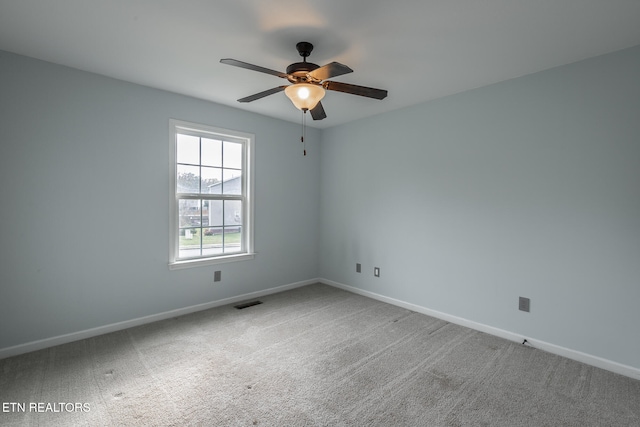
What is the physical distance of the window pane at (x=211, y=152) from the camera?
3.70 m

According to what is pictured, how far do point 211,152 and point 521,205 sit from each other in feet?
11.1

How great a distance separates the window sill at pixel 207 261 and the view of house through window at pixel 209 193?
60 millimetres

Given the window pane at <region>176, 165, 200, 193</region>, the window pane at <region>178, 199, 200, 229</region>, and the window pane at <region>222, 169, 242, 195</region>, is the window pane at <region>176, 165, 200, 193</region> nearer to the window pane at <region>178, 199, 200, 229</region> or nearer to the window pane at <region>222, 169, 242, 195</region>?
the window pane at <region>178, 199, 200, 229</region>

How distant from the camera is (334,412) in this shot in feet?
6.33

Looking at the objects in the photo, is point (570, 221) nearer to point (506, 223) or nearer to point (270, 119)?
point (506, 223)

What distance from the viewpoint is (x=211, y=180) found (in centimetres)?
376

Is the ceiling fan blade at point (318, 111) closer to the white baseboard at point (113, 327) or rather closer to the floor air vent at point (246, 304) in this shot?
the floor air vent at point (246, 304)

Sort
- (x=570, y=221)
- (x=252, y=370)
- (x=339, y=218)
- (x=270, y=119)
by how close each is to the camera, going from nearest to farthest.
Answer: (x=252, y=370), (x=570, y=221), (x=270, y=119), (x=339, y=218)

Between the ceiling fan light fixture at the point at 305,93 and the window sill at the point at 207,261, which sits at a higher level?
the ceiling fan light fixture at the point at 305,93

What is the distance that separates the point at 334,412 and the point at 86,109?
3.24 m

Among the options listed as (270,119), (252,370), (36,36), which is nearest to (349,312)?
(252,370)

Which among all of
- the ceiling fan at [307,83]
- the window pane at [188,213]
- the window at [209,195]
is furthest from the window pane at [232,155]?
the ceiling fan at [307,83]

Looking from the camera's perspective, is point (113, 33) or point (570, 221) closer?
point (113, 33)

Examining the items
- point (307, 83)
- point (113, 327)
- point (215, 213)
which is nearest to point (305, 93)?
point (307, 83)
